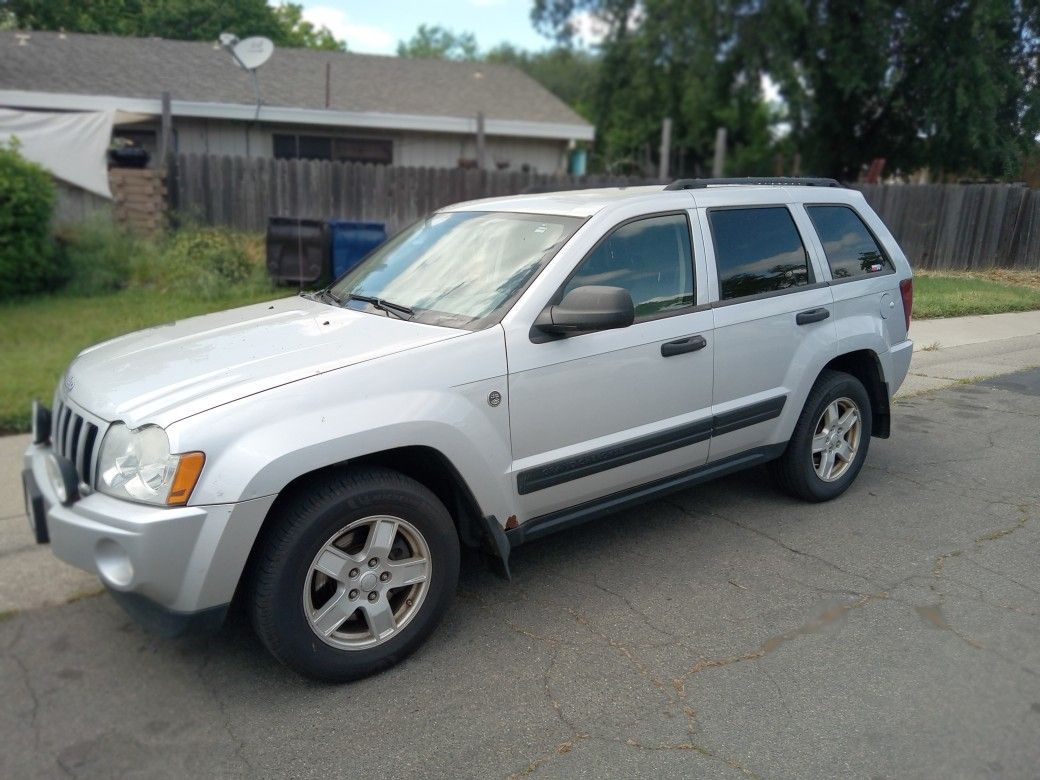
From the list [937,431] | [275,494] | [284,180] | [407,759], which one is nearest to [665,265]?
[275,494]

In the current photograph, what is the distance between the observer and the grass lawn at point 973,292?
1272 cm

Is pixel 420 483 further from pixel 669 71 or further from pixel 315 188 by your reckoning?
pixel 669 71

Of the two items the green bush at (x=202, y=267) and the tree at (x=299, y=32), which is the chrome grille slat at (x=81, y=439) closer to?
the green bush at (x=202, y=267)

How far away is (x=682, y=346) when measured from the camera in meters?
4.36

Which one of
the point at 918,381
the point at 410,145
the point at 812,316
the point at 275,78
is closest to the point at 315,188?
the point at 410,145

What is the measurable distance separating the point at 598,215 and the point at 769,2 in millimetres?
19851

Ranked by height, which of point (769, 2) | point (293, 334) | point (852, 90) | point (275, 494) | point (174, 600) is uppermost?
point (769, 2)

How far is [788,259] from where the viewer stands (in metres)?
5.09

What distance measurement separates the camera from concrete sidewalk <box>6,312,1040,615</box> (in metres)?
4.24

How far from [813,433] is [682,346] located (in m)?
1.29

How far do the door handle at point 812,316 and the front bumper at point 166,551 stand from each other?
3.10 metres

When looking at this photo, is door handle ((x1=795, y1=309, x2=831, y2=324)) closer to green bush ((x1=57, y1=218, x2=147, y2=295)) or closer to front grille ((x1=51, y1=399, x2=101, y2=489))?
front grille ((x1=51, y1=399, x2=101, y2=489))

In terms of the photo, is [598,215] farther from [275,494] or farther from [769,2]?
[769,2]

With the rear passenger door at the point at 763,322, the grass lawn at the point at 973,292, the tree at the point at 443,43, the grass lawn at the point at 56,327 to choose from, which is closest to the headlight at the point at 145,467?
the rear passenger door at the point at 763,322
